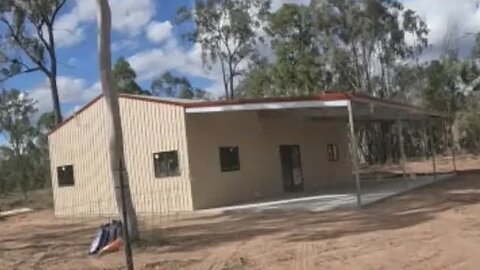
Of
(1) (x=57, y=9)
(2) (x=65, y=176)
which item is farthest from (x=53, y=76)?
(2) (x=65, y=176)

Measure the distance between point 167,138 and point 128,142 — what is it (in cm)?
209

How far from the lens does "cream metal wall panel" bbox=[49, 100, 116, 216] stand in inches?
1000

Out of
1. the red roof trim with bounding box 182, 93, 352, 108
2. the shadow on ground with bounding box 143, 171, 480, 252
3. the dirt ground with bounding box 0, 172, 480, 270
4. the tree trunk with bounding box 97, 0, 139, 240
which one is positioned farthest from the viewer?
the red roof trim with bounding box 182, 93, 352, 108

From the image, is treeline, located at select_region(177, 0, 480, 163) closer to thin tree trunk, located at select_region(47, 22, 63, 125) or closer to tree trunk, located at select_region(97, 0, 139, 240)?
thin tree trunk, located at select_region(47, 22, 63, 125)

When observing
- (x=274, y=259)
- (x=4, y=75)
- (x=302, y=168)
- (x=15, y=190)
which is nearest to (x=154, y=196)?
(x=302, y=168)

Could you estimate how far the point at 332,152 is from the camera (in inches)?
1175

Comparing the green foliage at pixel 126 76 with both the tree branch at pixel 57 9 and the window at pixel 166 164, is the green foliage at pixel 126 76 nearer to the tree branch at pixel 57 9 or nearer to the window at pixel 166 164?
the tree branch at pixel 57 9

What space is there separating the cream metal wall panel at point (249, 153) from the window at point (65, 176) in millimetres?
7163

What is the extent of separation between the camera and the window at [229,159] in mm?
22922

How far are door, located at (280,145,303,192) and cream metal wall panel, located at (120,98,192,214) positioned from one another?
5.24 metres

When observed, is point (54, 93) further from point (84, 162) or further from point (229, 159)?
point (229, 159)

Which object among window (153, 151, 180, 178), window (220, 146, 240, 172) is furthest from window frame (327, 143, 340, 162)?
window (153, 151, 180, 178)

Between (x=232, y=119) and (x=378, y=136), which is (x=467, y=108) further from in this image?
(x=232, y=119)

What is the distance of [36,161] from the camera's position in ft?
204
